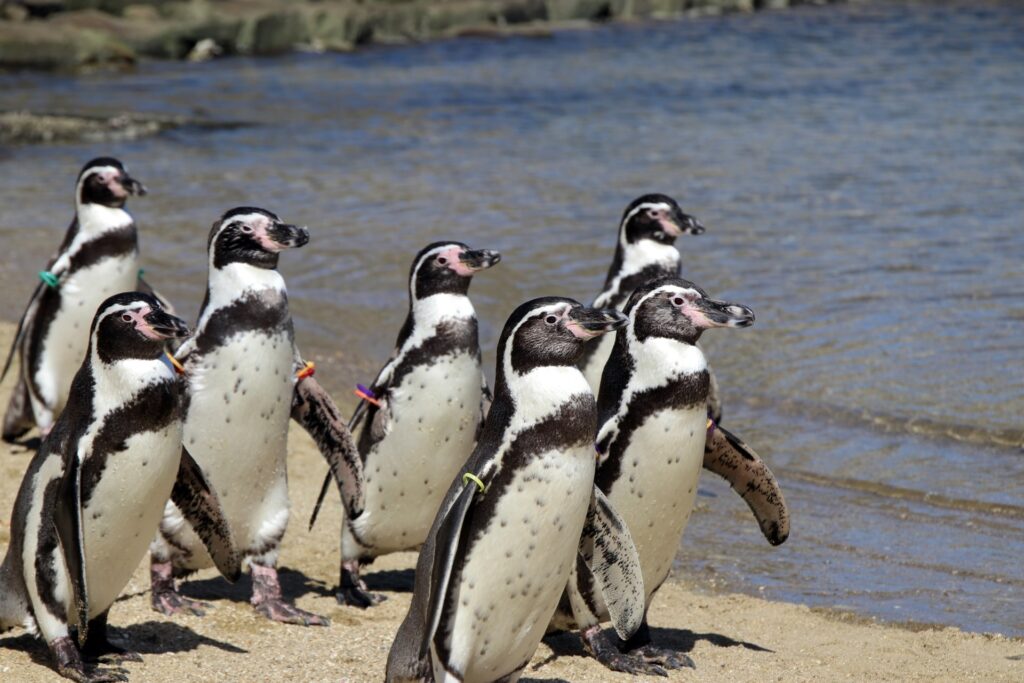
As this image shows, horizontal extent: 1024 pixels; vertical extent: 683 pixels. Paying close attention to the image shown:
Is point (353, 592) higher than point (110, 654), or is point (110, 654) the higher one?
point (110, 654)

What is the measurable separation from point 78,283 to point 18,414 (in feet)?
2.59

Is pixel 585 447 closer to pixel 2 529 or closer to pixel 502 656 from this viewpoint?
pixel 502 656

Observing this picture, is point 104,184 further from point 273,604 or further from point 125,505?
point 125,505

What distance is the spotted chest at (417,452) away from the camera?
5375 millimetres

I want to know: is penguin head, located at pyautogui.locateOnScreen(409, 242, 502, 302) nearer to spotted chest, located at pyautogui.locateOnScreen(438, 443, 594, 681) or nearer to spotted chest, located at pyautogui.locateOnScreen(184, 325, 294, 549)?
spotted chest, located at pyautogui.locateOnScreen(184, 325, 294, 549)

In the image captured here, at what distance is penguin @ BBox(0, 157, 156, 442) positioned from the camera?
6809 mm

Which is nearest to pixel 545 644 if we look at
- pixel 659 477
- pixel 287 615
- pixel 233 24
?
pixel 659 477

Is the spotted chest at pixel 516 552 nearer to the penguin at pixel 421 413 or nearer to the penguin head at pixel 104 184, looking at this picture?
the penguin at pixel 421 413

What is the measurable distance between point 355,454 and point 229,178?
11.0 meters

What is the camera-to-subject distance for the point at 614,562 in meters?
4.34

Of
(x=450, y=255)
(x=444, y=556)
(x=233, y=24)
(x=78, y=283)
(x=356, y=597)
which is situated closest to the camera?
(x=444, y=556)

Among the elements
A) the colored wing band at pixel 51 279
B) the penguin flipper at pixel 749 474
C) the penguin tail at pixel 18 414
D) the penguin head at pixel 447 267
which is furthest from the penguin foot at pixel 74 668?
the penguin tail at pixel 18 414

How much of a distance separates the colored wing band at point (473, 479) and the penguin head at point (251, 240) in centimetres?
153

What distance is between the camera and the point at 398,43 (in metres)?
32.5
